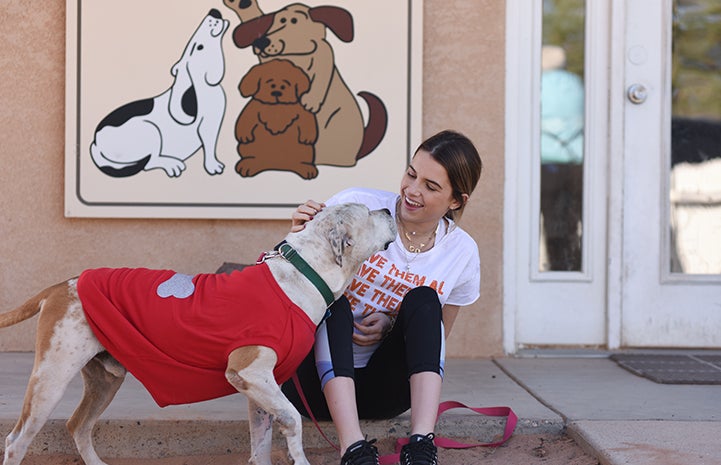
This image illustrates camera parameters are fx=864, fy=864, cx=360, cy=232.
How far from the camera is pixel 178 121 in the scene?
506 cm

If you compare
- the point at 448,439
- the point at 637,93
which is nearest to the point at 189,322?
the point at 448,439

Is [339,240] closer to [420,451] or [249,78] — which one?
[420,451]

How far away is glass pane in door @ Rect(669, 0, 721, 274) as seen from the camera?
5.32m

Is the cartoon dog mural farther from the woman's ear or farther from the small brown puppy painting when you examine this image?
the woman's ear

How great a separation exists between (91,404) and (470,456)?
1.54 m

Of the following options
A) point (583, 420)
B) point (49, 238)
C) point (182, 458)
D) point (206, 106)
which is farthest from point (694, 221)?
point (49, 238)

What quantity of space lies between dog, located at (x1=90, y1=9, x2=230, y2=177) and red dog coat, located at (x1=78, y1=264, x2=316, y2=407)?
206cm

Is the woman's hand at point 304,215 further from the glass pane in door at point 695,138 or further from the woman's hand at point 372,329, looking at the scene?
the glass pane in door at point 695,138

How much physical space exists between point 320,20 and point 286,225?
122cm

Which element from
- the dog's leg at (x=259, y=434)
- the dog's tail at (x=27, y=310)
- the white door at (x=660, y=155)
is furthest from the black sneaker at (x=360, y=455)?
the white door at (x=660, y=155)

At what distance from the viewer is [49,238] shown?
5090 millimetres

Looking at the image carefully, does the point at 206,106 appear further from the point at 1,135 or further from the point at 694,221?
the point at 694,221

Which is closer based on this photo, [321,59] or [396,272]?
[396,272]

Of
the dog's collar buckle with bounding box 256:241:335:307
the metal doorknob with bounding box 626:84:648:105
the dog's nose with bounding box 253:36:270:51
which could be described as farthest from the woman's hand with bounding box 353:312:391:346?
the metal doorknob with bounding box 626:84:648:105
